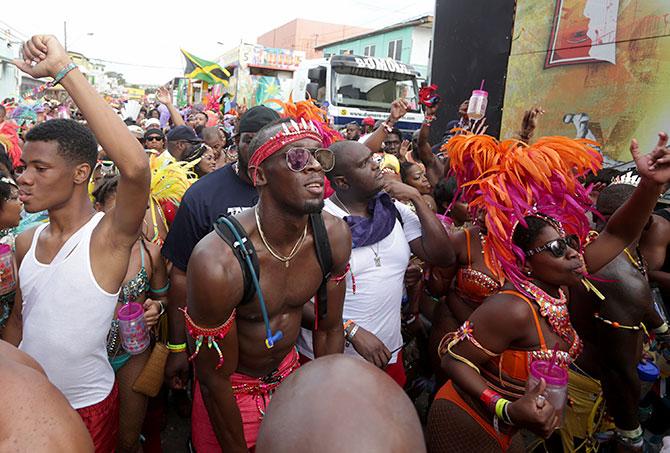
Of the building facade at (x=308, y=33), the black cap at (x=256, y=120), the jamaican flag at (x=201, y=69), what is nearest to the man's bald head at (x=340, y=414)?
the black cap at (x=256, y=120)

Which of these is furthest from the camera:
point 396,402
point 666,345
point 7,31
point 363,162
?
point 7,31

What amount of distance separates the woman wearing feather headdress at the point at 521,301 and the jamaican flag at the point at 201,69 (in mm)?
16142

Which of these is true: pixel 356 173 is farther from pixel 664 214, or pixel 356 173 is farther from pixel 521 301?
pixel 664 214

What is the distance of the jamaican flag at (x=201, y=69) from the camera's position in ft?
57.3

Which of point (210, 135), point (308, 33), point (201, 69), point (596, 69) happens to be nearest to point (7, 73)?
point (201, 69)

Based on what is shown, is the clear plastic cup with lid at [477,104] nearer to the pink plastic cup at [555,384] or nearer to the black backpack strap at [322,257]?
the black backpack strap at [322,257]

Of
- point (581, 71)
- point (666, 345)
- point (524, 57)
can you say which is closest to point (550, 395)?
point (666, 345)

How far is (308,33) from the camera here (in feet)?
172

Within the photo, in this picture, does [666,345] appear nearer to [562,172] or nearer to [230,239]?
[562,172]

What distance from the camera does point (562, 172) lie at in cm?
272

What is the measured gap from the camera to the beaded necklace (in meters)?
2.23

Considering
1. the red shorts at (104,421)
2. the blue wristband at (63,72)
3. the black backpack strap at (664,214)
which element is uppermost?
the blue wristband at (63,72)

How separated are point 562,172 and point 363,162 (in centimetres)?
116

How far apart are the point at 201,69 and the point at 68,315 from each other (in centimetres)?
1721
